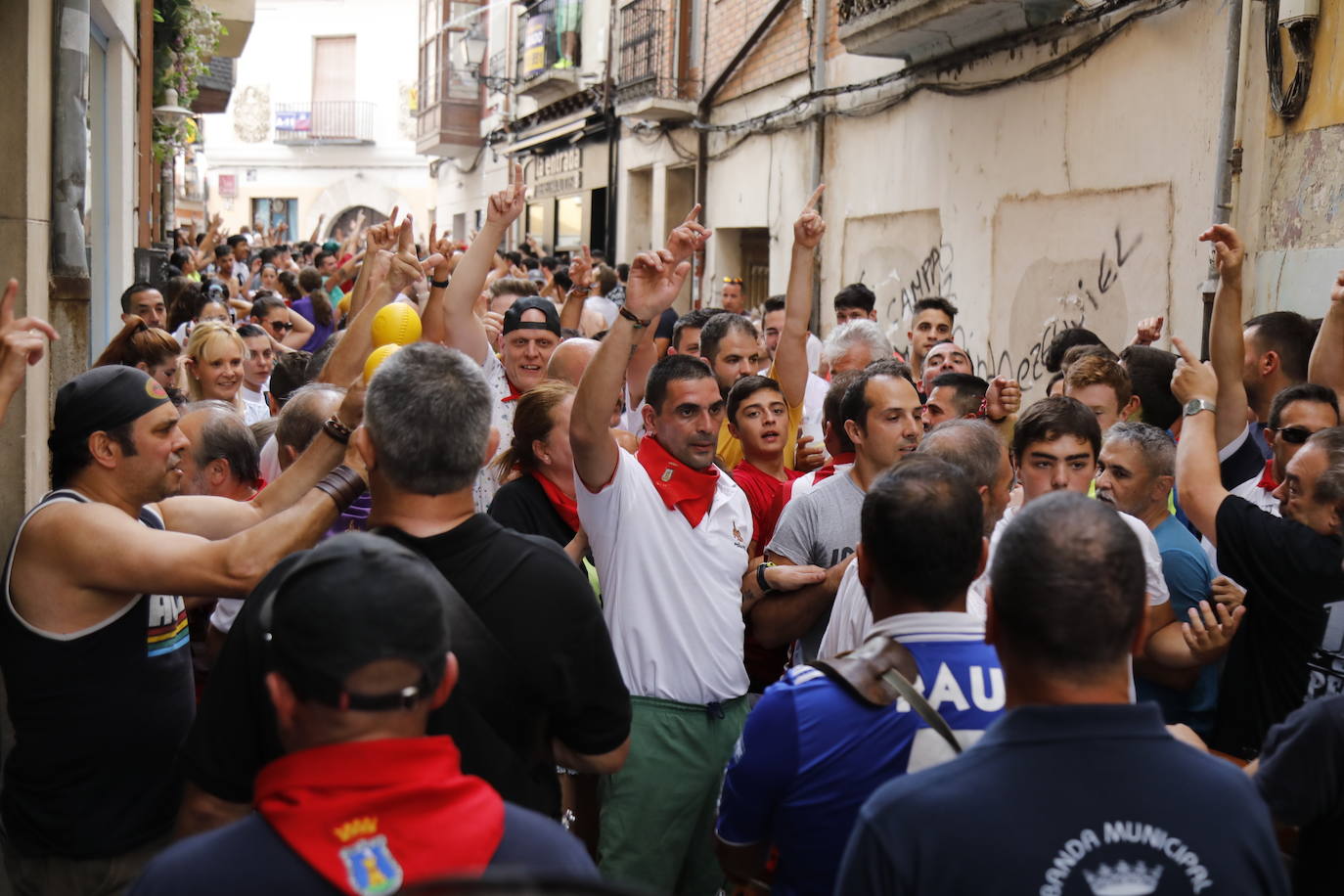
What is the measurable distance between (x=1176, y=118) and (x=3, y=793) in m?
7.74

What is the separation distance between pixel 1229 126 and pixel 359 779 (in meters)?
7.39

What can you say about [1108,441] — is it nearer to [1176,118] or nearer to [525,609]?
[525,609]

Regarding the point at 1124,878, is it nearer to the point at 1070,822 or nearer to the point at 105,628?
the point at 1070,822

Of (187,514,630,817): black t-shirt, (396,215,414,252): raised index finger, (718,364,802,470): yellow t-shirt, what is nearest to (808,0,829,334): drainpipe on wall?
(718,364,802,470): yellow t-shirt

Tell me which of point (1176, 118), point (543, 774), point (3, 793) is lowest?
point (3, 793)

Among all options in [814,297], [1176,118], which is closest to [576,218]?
[814,297]

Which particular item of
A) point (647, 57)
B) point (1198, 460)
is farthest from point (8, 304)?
point (647, 57)

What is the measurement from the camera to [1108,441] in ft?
14.0

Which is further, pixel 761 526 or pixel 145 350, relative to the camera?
pixel 145 350

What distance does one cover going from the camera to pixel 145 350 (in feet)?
17.8

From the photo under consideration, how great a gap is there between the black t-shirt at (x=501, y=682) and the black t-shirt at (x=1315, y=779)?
4.02 feet

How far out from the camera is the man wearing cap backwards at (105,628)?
8.88ft

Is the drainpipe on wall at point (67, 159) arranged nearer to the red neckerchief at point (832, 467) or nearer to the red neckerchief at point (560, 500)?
the red neckerchief at point (560, 500)

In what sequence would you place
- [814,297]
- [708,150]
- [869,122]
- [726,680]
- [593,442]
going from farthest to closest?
[708,150], [814,297], [869,122], [726,680], [593,442]
